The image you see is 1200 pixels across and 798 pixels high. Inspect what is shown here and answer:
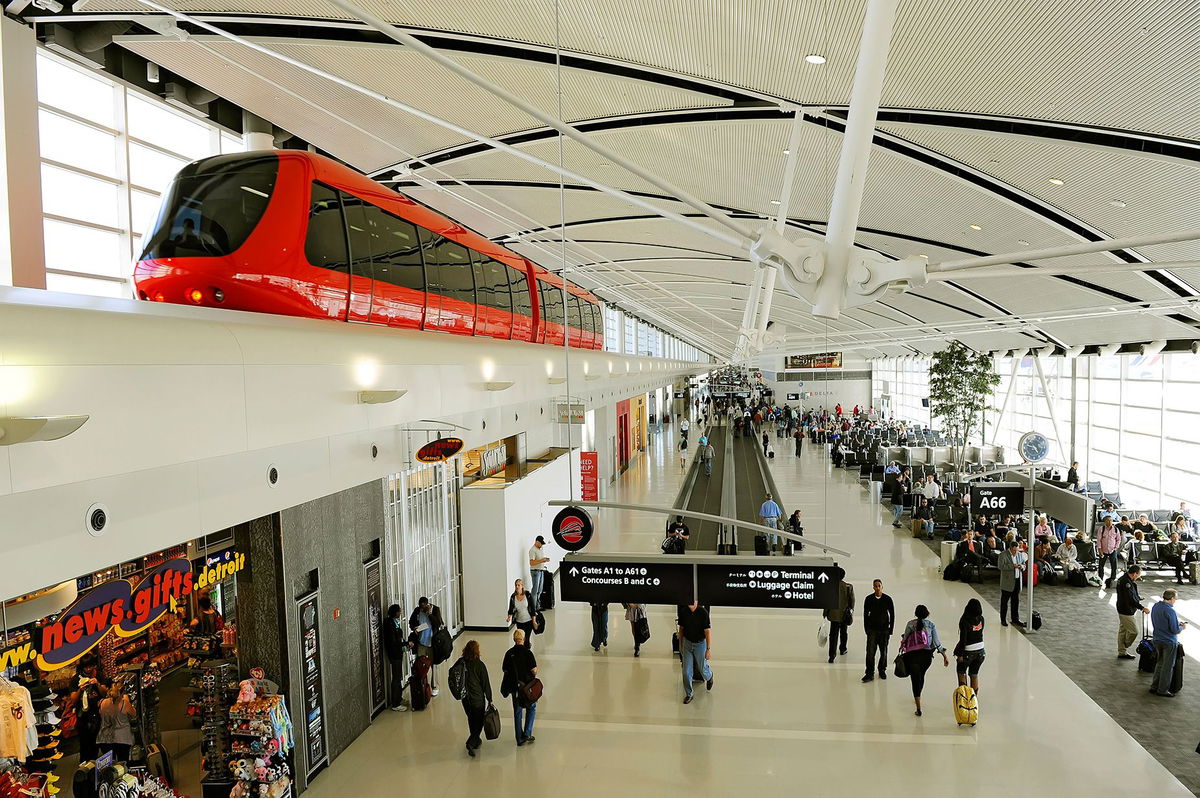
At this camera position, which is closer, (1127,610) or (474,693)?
(474,693)

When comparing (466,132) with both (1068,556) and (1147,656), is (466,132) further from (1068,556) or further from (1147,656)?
(1068,556)

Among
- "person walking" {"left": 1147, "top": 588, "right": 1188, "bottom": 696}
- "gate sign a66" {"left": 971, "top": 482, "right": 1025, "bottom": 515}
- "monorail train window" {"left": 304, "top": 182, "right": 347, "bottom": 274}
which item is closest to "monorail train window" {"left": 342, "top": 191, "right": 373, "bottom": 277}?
"monorail train window" {"left": 304, "top": 182, "right": 347, "bottom": 274}

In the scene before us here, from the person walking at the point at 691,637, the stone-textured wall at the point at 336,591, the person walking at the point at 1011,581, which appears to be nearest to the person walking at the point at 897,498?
the person walking at the point at 1011,581

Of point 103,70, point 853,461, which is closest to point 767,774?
point 103,70

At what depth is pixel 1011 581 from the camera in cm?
1288

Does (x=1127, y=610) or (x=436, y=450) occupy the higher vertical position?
(x=436, y=450)

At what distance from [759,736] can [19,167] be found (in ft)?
33.1

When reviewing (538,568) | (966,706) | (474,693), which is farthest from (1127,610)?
(474,693)

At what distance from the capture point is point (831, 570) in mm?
7816

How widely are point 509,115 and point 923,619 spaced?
31.5 ft

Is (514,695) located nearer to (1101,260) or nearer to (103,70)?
(103,70)

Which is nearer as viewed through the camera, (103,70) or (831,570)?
(831,570)

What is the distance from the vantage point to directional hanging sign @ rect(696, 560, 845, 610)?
25.7 feet

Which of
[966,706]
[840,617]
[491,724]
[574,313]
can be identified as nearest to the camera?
[491,724]
